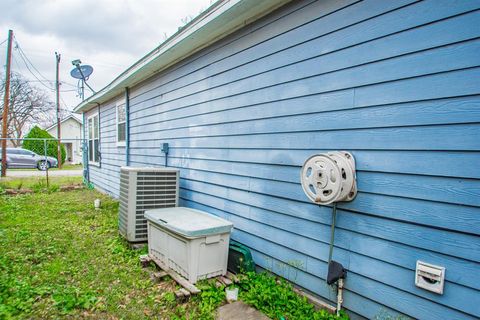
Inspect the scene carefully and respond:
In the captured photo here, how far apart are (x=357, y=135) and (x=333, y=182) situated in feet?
1.40

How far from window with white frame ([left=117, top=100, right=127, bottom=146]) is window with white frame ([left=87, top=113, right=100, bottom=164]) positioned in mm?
2246

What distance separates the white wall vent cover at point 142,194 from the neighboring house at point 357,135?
0.52 meters

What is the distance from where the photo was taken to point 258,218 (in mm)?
2893

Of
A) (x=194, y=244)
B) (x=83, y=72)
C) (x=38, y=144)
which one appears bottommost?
(x=194, y=244)

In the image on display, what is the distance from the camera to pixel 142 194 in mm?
3754

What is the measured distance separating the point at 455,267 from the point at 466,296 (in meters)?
0.15

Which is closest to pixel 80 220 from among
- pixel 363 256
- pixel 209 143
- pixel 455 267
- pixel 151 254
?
pixel 151 254

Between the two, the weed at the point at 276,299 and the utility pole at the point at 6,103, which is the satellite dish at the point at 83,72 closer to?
the utility pole at the point at 6,103

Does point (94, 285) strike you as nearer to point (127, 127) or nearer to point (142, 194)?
point (142, 194)

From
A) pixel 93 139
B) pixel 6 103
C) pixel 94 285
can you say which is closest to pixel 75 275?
pixel 94 285

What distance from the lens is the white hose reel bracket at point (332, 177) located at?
1.88 meters

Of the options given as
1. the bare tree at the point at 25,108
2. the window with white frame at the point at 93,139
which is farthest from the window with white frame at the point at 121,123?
the bare tree at the point at 25,108

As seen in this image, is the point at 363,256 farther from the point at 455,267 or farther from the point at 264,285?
the point at 264,285

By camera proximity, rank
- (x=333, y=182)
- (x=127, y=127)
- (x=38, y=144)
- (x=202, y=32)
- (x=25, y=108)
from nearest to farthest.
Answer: (x=333, y=182) → (x=202, y=32) → (x=127, y=127) → (x=38, y=144) → (x=25, y=108)
